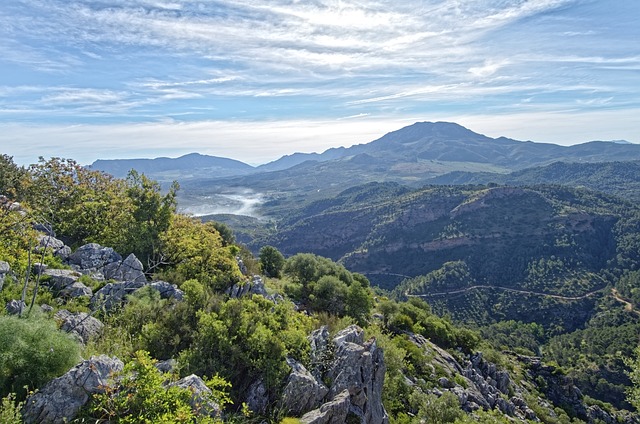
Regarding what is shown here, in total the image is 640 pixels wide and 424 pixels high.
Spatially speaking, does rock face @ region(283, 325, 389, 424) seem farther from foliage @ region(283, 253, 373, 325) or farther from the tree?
the tree

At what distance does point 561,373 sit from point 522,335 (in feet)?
177

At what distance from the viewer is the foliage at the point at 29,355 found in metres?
9.39

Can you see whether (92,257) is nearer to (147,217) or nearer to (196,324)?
(147,217)

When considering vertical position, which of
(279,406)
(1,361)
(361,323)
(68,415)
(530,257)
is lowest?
(530,257)

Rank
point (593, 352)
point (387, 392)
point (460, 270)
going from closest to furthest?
1. point (387, 392)
2. point (593, 352)
3. point (460, 270)

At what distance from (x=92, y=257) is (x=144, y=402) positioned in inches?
589

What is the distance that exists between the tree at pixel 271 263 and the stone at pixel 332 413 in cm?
2876

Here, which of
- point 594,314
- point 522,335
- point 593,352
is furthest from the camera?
point 594,314

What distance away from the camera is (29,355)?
9.65 m

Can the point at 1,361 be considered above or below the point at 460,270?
above

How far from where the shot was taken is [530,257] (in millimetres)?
147500

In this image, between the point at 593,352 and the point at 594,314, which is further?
the point at 594,314

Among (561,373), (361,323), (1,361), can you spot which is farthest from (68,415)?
(561,373)

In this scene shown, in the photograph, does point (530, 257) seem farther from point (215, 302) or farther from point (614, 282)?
point (215, 302)
